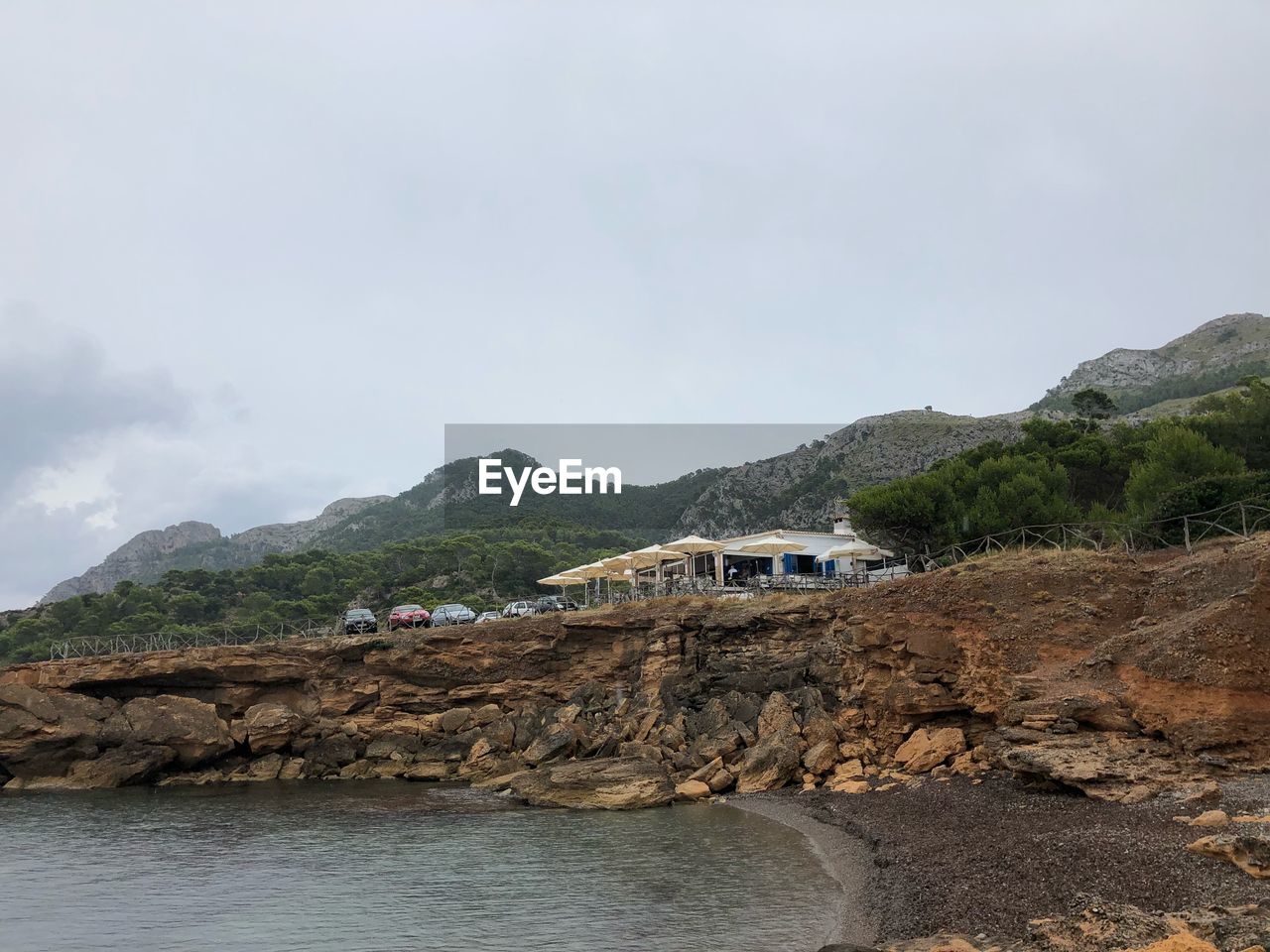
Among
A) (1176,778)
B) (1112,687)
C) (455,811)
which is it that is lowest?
(455,811)

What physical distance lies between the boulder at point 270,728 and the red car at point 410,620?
734 centimetres

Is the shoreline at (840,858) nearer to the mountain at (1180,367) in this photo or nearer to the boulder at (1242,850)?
the boulder at (1242,850)

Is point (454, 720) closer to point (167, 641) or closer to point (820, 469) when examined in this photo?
point (167, 641)

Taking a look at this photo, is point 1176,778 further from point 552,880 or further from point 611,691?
point 611,691

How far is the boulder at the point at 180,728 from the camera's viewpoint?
40.8 meters

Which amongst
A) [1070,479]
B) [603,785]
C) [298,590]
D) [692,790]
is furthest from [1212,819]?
[298,590]

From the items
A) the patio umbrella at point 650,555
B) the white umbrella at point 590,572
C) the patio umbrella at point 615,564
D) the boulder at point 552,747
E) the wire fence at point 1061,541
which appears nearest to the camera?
the wire fence at point 1061,541

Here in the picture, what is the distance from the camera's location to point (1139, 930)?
1138cm

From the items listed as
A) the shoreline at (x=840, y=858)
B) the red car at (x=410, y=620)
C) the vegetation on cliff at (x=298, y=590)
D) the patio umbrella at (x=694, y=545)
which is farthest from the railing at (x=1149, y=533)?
the vegetation on cliff at (x=298, y=590)

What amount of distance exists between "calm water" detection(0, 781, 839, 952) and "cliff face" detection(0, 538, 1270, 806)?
508cm

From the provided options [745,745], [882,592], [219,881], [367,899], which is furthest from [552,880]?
[882,592]

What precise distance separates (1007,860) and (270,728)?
3676 centimetres

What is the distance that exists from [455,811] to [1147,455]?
34910 millimetres

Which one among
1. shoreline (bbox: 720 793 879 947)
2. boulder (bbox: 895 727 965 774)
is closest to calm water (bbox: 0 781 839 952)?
shoreline (bbox: 720 793 879 947)
